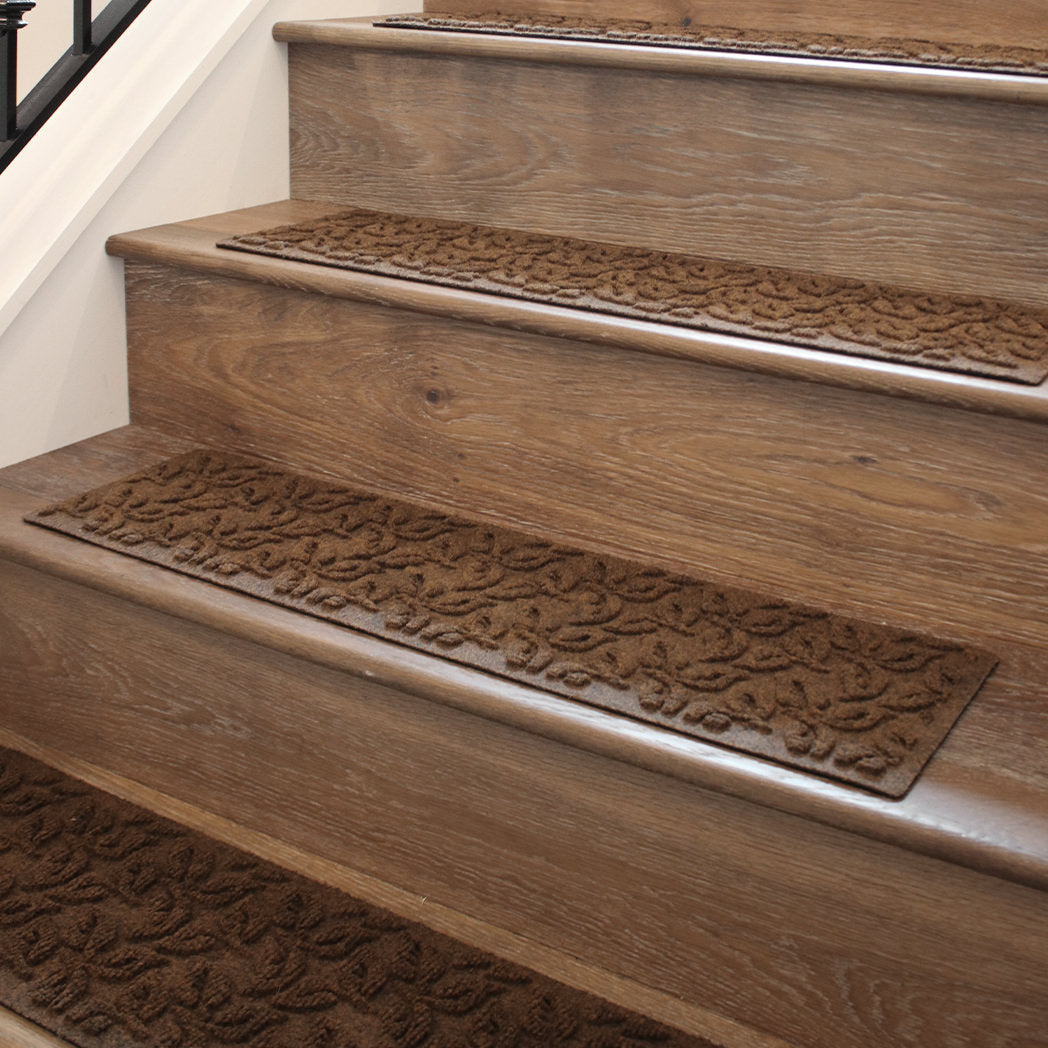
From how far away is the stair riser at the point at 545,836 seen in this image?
826mm

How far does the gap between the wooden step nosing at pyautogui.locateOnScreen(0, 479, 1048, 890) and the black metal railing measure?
403 mm

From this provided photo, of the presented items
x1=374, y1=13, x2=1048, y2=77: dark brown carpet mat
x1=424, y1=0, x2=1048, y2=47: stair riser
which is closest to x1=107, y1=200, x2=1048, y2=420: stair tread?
x1=374, y1=13, x2=1048, y2=77: dark brown carpet mat

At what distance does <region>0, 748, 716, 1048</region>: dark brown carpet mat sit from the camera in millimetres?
883

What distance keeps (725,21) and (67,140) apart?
81 centimetres

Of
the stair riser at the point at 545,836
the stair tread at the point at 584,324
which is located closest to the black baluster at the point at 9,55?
the stair tread at the point at 584,324

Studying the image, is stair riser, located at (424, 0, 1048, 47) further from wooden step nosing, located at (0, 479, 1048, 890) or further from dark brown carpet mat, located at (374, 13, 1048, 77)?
wooden step nosing, located at (0, 479, 1048, 890)

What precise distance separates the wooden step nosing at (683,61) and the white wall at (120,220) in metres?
0.09

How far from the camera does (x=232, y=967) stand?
3.05ft

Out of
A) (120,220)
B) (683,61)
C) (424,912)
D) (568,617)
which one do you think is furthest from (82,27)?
(424,912)

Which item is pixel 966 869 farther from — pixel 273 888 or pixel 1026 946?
pixel 273 888

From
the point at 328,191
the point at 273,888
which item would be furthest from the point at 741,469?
the point at 328,191

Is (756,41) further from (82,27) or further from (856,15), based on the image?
(82,27)

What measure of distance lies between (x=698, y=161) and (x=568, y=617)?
543 millimetres

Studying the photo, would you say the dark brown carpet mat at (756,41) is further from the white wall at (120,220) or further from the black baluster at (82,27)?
the black baluster at (82,27)
